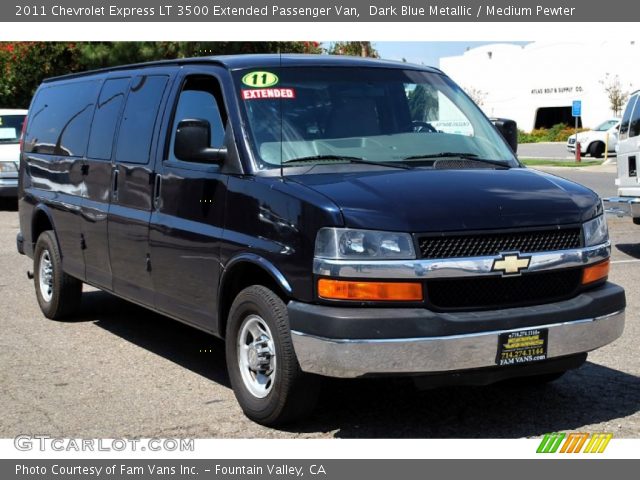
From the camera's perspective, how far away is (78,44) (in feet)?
102

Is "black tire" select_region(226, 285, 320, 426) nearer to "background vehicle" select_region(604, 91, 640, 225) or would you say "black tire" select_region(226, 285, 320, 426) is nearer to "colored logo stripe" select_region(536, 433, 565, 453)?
"colored logo stripe" select_region(536, 433, 565, 453)

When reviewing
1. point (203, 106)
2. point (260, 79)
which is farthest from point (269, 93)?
point (203, 106)

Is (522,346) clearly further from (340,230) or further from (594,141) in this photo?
(594,141)

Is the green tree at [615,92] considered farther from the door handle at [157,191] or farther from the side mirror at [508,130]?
the door handle at [157,191]

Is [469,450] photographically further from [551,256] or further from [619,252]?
[619,252]

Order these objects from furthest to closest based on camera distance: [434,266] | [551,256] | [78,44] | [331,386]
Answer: [78,44], [331,386], [551,256], [434,266]

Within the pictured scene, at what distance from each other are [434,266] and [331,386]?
71.1 inches

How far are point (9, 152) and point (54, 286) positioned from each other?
11739 millimetres

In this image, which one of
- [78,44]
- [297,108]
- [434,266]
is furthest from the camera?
[78,44]

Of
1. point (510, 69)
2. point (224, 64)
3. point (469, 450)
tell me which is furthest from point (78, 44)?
point (510, 69)

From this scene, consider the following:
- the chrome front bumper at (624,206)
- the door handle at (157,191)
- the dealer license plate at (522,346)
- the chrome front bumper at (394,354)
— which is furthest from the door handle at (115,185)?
the chrome front bumper at (624,206)

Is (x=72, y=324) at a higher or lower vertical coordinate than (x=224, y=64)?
lower

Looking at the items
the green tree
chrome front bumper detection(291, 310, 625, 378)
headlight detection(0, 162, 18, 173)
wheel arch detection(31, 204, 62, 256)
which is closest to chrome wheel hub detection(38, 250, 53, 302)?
wheel arch detection(31, 204, 62, 256)

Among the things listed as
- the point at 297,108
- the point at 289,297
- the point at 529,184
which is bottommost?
the point at 289,297
